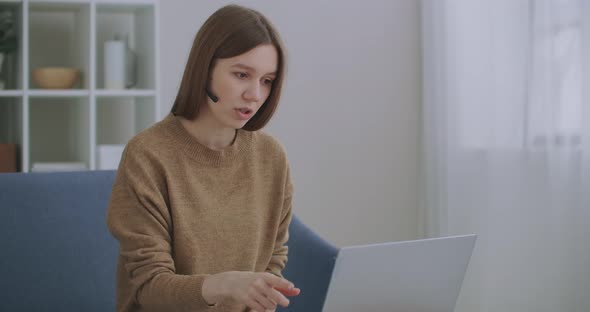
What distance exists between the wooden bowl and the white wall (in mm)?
843

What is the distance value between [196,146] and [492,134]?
5.33ft

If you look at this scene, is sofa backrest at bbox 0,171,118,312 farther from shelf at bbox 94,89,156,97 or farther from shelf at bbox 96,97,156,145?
shelf at bbox 96,97,156,145

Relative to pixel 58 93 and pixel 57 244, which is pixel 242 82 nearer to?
pixel 57 244

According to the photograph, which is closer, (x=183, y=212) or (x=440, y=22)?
(x=183, y=212)

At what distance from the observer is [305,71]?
320cm

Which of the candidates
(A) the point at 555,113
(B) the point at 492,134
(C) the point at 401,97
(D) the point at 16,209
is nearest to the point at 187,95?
(D) the point at 16,209

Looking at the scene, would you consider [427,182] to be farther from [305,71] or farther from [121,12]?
[121,12]

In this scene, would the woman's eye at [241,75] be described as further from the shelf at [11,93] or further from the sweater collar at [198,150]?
the shelf at [11,93]

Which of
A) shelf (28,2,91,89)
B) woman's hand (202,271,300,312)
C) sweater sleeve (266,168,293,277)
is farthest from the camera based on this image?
shelf (28,2,91,89)

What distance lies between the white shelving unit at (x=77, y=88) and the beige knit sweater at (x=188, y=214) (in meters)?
1.22

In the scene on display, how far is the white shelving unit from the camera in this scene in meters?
2.56

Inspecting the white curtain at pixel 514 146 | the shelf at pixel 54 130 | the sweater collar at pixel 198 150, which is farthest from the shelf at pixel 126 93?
the sweater collar at pixel 198 150

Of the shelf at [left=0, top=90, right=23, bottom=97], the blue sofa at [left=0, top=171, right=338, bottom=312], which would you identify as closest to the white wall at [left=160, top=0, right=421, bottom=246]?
the shelf at [left=0, top=90, right=23, bottom=97]

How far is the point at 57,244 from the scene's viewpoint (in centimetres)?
175
